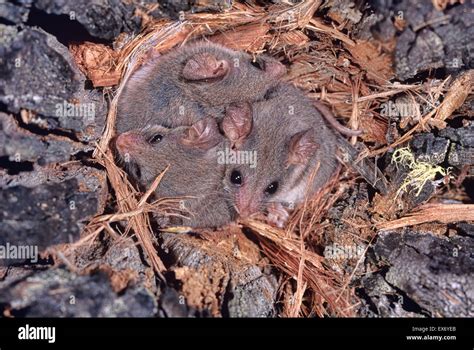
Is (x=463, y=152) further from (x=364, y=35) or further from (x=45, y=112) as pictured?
(x=45, y=112)

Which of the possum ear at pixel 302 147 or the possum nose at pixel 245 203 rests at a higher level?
the possum ear at pixel 302 147

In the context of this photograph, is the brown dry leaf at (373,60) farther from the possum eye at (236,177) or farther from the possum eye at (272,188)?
the possum eye at (236,177)

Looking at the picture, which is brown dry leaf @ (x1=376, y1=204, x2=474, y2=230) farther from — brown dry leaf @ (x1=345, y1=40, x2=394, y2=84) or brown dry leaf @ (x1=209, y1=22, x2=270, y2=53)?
brown dry leaf @ (x1=209, y1=22, x2=270, y2=53)

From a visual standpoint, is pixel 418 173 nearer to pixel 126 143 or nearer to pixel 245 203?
pixel 245 203

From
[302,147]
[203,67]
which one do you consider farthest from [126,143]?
[302,147]

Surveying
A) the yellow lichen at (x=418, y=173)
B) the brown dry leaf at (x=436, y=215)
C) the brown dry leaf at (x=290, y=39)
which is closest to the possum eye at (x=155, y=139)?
the brown dry leaf at (x=290, y=39)
